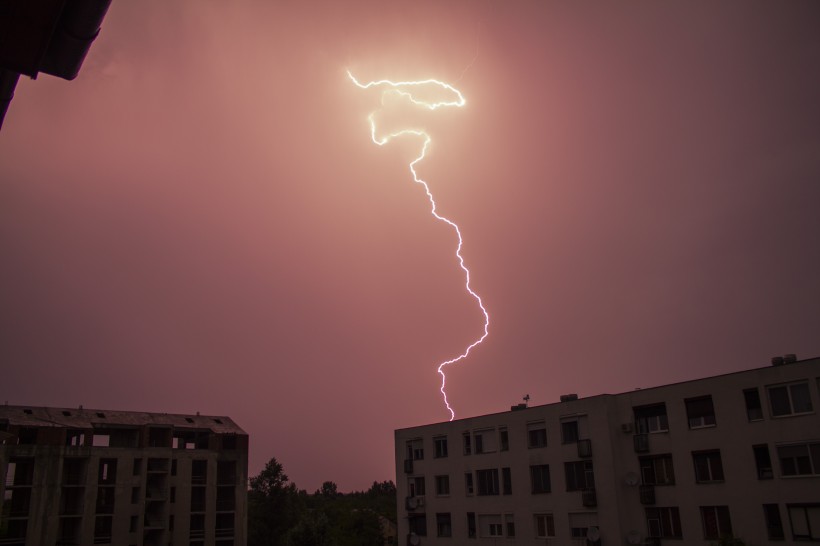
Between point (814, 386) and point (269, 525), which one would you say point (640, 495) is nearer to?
point (814, 386)

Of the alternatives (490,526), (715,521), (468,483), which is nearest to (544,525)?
(490,526)

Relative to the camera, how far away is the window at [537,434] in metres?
37.2

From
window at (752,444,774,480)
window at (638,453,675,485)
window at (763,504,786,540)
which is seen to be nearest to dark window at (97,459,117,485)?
window at (638,453,675,485)

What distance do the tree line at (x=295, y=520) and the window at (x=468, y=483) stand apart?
1832 cm

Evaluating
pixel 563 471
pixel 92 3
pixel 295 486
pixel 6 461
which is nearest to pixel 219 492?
pixel 6 461

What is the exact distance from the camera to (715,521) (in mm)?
29109

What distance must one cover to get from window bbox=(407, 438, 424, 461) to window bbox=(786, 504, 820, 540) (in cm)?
2314

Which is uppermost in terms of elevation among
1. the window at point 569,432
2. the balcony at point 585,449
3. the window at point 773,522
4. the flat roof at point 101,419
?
the flat roof at point 101,419

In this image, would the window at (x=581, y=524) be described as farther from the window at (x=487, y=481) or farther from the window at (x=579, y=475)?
the window at (x=487, y=481)

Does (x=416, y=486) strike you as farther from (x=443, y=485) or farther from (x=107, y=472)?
(x=107, y=472)

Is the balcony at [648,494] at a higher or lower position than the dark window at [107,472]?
lower

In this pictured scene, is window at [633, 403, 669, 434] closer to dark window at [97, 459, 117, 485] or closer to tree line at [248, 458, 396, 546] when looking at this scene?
tree line at [248, 458, 396, 546]

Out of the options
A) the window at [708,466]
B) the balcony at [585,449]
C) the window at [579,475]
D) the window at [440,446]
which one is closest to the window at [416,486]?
the window at [440,446]

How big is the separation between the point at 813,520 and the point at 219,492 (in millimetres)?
50353
